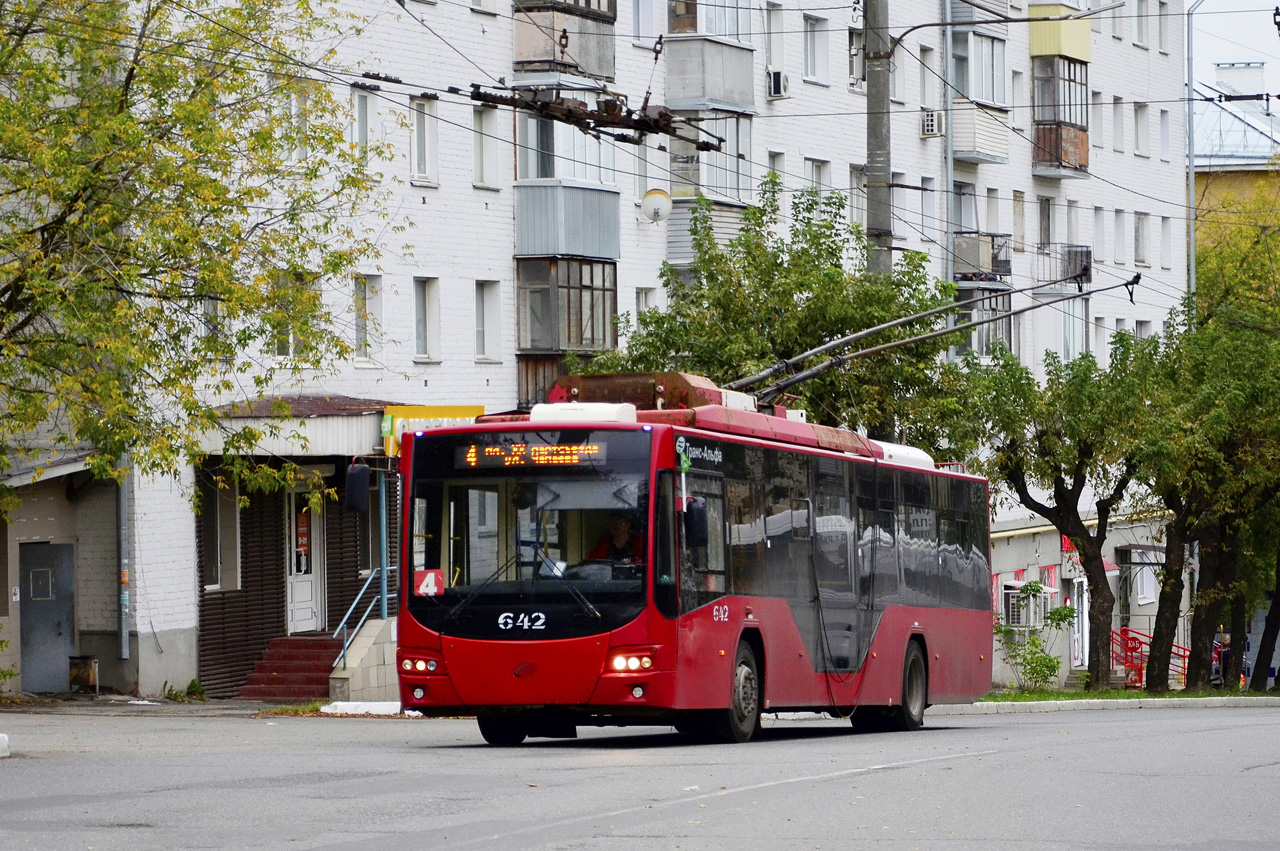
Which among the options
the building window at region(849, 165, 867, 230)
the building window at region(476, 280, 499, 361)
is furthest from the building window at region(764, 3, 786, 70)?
the building window at region(476, 280, 499, 361)

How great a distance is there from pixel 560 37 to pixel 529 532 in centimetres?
2420

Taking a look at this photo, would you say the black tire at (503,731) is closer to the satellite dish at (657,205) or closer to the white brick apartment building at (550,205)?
the white brick apartment building at (550,205)

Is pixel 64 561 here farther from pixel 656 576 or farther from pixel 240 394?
pixel 656 576

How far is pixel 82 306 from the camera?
21.2 meters

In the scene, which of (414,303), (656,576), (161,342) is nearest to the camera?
(656,576)

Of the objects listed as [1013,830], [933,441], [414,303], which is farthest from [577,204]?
[1013,830]

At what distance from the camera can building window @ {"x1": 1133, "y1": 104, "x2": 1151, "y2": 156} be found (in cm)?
6962

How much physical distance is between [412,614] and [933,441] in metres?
17.7

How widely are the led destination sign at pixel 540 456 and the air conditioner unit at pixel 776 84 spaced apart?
31301 mm

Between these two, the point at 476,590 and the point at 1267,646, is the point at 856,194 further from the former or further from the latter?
the point at 476,590

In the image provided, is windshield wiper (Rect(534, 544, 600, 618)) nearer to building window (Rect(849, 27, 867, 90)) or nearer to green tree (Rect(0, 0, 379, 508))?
green tree (Rect(0, 0, 379, 508))

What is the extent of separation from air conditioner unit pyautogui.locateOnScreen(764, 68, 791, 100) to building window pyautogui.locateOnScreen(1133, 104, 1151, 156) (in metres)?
23.9

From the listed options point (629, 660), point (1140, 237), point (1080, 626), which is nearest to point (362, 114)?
point (629, 660)

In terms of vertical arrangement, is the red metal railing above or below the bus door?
below
